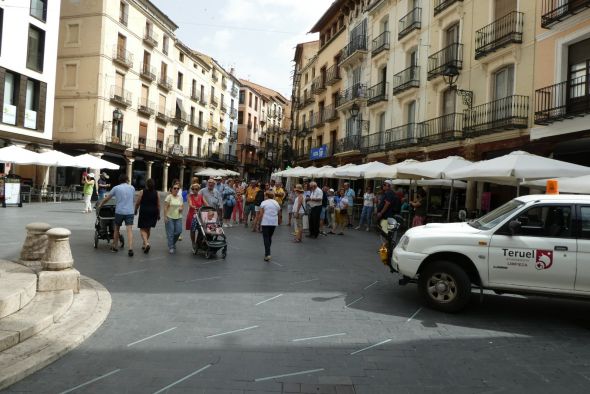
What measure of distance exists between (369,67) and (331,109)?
7295mm

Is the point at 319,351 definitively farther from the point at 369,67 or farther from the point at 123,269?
the point at 369,67

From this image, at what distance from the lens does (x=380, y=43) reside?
2852cm

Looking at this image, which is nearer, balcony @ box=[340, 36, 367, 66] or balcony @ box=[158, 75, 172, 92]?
balcony @ box=[340, 36, 367, 66]

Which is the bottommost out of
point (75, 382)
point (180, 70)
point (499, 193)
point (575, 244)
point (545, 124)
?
point (75, 382)

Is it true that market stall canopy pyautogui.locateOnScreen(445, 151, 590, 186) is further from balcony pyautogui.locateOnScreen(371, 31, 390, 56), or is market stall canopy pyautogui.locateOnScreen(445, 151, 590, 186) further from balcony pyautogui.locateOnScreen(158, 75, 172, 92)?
balcony pyautogui.locateOnScreen(158, 75, 172, 92)

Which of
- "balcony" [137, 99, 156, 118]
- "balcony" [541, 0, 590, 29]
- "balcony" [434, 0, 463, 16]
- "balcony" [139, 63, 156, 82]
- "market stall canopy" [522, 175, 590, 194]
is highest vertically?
"balcony" [139, 63, 156, 82]

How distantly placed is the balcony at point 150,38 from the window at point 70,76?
20.9ft

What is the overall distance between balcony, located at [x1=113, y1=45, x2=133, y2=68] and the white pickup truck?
32.6 m

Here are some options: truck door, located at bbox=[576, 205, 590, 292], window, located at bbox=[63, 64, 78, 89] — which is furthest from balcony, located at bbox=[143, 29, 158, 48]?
truck door, located at bbox=[576, 205, 590, 292]

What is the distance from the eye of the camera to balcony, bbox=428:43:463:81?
1942 cm

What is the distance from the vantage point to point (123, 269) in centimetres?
805

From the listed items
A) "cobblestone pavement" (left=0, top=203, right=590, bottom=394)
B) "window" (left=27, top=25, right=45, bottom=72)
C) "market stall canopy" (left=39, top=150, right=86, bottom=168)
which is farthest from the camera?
"window" (left=27, top=25, right=45, bottom=72)

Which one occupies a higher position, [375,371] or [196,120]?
[196,120]

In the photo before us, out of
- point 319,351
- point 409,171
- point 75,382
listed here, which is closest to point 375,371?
point 319,351
